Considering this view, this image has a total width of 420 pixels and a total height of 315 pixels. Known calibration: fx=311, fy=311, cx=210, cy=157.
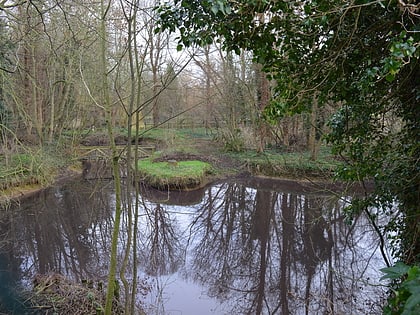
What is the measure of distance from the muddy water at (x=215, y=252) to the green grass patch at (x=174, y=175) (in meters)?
0.78

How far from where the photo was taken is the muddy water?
427cm

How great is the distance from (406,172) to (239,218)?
5149mm

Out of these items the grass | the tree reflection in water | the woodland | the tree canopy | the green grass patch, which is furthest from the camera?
the grass

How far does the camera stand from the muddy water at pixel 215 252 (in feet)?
14.0

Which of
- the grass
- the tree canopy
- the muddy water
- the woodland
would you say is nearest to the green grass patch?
the muddy water

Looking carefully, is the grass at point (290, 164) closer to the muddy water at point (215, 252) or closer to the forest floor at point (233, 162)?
the forest floor at point (233, 162)

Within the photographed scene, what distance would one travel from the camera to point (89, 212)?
7633 millimetres

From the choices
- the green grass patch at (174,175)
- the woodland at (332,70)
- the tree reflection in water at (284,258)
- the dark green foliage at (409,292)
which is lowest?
the tree reflection in water at (284,258)

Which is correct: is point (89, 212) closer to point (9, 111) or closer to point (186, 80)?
point (9, 111)

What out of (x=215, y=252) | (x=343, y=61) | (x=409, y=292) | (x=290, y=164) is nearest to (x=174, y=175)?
(x=290, y=164)

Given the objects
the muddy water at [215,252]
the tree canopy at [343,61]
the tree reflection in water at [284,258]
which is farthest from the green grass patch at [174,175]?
the tree canopy at [343,61]

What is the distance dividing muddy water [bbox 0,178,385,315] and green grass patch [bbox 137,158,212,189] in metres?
0.78

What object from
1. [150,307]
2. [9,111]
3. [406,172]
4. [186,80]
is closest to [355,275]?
[406,172]

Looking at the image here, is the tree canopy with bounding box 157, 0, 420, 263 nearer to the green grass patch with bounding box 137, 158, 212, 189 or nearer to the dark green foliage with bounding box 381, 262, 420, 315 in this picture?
the dark green foliage with bounding box 381, 262, 420, 315
